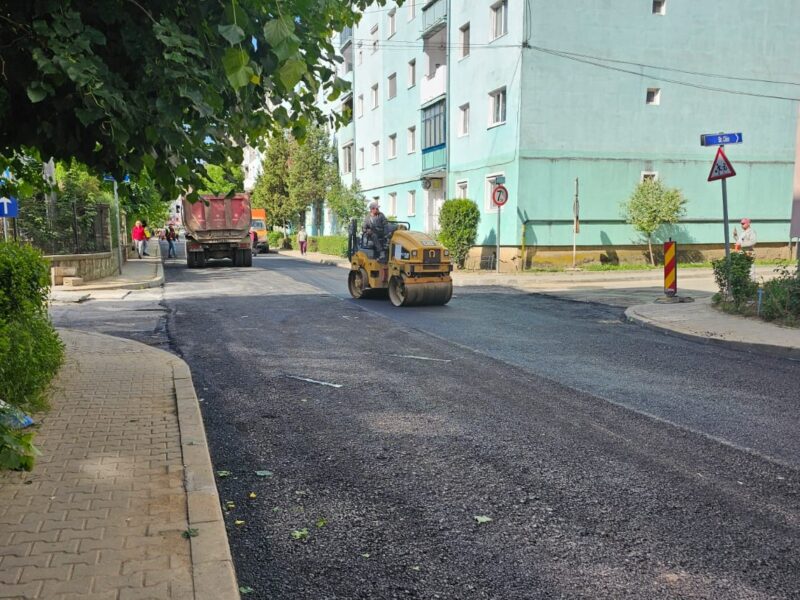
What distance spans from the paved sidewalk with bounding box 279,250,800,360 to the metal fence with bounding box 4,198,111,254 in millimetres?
10483

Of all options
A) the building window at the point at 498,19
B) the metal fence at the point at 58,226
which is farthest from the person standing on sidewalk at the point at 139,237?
the building window at the point at 498,19

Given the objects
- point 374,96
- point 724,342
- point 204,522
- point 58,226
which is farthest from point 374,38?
point 204,522

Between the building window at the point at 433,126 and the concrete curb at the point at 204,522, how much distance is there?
24410 millimetres

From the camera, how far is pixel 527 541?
342cm

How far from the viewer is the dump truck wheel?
14281 mm

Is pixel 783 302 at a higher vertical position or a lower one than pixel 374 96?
lower

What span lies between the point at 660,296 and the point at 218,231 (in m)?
17.8

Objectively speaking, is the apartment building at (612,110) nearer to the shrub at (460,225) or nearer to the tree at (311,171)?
the shrub at (460,225)

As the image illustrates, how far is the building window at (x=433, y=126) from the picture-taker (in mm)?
27969

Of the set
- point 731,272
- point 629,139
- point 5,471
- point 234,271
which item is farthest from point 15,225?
point 629,139

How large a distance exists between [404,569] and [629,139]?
22576 millimetres

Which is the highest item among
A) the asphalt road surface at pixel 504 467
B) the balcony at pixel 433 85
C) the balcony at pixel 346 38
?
the balcony at pixel 346 38

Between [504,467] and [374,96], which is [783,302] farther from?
[374,96]

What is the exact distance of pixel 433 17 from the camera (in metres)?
28.2
